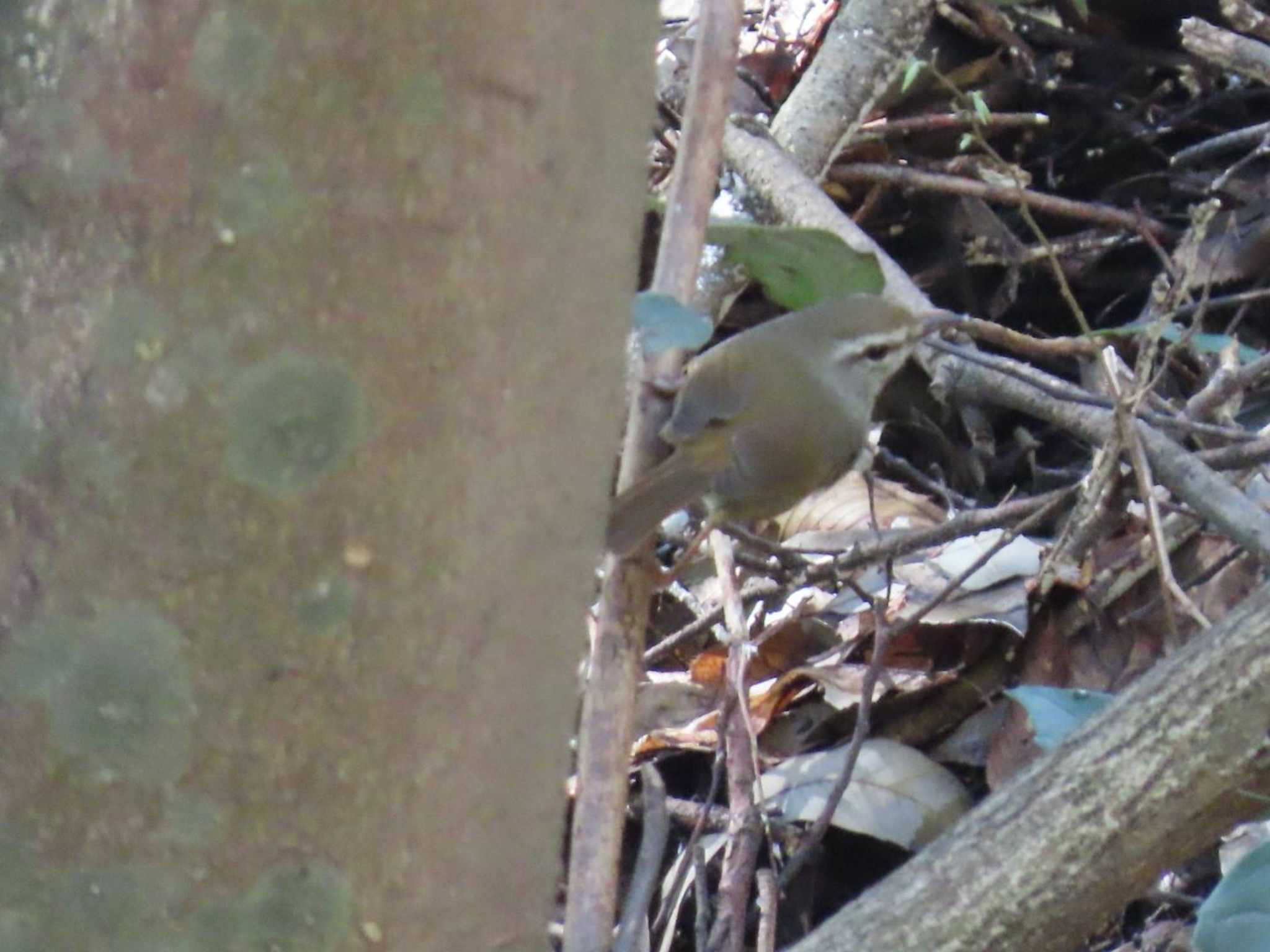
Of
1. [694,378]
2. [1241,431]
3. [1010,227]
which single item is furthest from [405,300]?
[1010,227]

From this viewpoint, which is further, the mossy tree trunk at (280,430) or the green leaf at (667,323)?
the green leaf at (667,323)

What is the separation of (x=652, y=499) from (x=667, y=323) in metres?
0.26

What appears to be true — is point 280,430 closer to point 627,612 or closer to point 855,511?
point 627,612

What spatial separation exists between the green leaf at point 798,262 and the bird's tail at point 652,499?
8.6 inches

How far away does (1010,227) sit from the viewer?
A: 3.25 m

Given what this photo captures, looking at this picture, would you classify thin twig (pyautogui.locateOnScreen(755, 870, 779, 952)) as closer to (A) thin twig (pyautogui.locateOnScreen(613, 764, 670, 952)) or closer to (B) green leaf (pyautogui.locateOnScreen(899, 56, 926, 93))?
(A) thin twig (pyautogui.locateOnScreen(613, 764, 670, 952))

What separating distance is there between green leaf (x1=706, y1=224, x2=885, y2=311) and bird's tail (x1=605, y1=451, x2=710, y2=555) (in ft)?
0.72

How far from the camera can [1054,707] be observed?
173 cm

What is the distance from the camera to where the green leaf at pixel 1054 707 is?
65.9 inches

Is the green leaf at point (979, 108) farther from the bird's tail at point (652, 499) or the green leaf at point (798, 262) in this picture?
the bird's tail at point (652, 499)

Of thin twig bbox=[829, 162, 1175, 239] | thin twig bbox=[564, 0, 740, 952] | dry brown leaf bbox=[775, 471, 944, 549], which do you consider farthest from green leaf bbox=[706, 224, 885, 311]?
thin twig bbox=[829, 162, 1175, 239]

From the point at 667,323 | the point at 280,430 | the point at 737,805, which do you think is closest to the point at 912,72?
the point at 737,805

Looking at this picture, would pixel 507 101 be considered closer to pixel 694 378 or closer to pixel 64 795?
pixel 64 795

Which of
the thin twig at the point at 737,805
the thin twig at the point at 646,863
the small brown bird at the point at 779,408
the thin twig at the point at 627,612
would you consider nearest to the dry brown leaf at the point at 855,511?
the small brown bird at the point at 779,408
